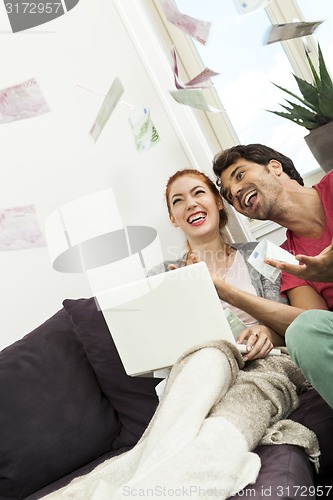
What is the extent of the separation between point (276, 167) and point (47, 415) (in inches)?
41.3

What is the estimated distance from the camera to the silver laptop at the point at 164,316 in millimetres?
1732

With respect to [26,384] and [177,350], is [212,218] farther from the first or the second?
[26,384]

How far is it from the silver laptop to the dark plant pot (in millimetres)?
886

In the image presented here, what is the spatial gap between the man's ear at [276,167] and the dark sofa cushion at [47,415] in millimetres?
834

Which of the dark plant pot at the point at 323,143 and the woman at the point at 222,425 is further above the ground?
the dark plant pot at the point at 323,143

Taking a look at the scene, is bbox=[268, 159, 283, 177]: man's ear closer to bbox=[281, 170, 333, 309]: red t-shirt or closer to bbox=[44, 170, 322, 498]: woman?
bbox=[281, 170, 333, 309]: red t-shirt

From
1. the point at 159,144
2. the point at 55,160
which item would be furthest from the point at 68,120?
the point at 159,144

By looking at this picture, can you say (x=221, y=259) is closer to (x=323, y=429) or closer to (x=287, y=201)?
(x=287, y=201)

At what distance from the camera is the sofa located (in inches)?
75.4

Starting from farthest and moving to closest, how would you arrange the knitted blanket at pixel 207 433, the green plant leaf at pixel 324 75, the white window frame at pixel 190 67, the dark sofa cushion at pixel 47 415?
the white window frame at pixel 190 67
the green plant leaf at pixel 324 75
the dark sofa cushion at pixel 47 415
the knitted blanket at pixel 207 433

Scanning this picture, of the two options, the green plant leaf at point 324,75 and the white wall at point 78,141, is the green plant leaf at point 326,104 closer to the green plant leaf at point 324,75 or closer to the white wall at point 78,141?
the green plant leaf at point 324,75

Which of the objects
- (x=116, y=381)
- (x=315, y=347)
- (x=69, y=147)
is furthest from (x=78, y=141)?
(x=315, y=347)

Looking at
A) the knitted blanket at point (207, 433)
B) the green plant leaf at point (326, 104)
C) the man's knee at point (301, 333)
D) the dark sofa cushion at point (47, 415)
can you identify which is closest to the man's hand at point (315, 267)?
the man's knee at point (301, 333)

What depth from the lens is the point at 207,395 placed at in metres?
1.45
